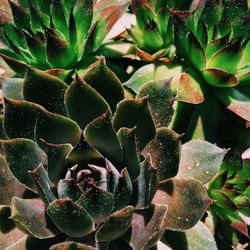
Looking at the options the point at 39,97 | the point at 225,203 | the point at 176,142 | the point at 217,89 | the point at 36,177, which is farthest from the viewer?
the point at 217,89

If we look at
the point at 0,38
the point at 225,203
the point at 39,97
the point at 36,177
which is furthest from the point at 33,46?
the point at 225,203

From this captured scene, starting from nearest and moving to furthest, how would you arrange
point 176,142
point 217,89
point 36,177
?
point 36,177
point 176,142
point 217,89

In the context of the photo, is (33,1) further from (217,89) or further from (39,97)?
(217,89)

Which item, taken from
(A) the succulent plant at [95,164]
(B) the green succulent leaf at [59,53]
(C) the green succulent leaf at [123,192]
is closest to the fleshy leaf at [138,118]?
(A) the succulent plant at [95,164]

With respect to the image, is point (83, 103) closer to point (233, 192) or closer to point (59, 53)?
point (59, 53)

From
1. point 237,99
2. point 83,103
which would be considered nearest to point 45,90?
point 83,103

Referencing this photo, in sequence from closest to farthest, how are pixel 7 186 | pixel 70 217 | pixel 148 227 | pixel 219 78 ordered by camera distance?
1. pixel 70 217
2. pixel 148 227
3. pixel 7 186
4. pixel 219 78

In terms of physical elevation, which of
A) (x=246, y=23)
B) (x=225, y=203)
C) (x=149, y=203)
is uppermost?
(x=246, y=23)

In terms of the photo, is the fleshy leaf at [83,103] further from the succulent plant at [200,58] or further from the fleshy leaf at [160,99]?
the succulent plant at [200,58]
